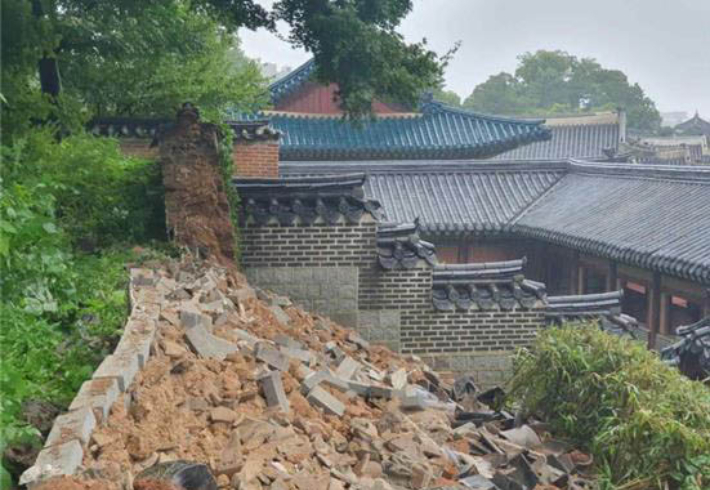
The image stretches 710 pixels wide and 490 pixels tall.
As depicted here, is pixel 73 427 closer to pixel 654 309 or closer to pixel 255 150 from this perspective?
pixel 255 150

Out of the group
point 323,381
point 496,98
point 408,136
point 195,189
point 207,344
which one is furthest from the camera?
point 496,98

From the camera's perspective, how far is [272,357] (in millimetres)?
6156

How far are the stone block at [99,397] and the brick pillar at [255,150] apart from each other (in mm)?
8954

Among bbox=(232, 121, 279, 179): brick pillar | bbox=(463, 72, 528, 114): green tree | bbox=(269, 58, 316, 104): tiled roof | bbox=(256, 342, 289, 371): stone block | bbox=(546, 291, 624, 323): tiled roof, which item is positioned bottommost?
bbox=(546, 291, 624, 323): tiled roof

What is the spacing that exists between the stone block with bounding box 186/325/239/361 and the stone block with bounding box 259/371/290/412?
42 cm

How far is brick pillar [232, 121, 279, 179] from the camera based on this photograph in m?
13.1

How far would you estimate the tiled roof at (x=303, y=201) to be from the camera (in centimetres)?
1031

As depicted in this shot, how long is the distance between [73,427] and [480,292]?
747 centimetres

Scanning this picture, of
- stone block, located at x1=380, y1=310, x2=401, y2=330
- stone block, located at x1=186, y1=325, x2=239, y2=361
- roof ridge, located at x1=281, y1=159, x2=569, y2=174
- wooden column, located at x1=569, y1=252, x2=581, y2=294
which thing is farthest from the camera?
roof ridge, located at x1=281, y1=159, x2=569, y2=174

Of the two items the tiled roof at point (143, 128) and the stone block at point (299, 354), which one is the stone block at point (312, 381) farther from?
the tiled roof at point (143, 128)

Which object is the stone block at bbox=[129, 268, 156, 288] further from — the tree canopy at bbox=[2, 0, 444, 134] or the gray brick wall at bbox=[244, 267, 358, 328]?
the gray brick wall at bbox=[244, 267, 358, 328]

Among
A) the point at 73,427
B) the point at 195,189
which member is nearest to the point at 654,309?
the point at 195,189

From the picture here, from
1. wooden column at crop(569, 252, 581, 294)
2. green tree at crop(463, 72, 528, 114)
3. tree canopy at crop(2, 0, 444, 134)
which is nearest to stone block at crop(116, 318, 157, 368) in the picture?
tree canopy at crop(2, 0, 444, 134)

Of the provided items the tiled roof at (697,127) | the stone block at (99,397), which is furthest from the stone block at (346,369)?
the tiled roof at (697,127)
